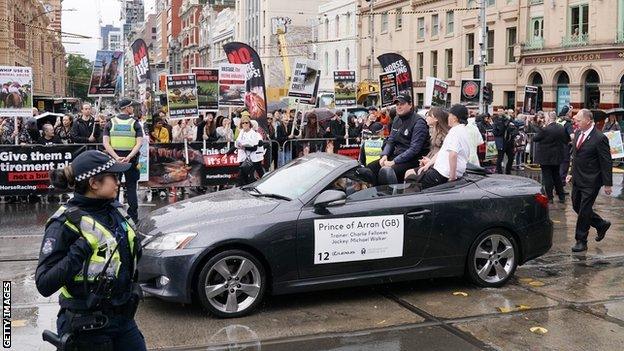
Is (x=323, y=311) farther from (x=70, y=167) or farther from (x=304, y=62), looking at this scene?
(x=304, y=62)

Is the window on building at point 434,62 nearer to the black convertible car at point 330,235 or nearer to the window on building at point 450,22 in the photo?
the window on building at point 450,22

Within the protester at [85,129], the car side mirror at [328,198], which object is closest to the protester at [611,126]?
the protester at [85,129]

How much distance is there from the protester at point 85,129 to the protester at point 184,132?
1.95 metres

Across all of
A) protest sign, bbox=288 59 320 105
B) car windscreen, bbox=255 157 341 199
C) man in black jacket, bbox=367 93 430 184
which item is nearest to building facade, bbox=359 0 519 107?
protest sign, bbox=288 59 320 105

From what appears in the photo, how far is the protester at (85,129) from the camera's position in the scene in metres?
14.8

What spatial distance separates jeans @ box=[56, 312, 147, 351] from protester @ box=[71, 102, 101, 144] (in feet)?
38.6

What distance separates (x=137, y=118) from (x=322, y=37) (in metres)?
52.7

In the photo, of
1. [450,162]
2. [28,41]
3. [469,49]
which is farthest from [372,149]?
[28,41]

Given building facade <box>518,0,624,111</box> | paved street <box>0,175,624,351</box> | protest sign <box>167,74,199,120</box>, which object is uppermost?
building facade <box>518,0,624,111</box>

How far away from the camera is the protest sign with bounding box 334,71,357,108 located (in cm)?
1900

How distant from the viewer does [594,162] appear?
30.0 feet

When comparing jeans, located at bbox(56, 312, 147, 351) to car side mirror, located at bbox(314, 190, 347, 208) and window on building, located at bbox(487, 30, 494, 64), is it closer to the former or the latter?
car side mirror, located at bbox(314, 190, 347, 208)

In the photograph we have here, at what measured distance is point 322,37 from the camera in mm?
62406

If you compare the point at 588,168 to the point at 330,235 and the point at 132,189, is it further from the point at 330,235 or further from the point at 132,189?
the point at 132,189
